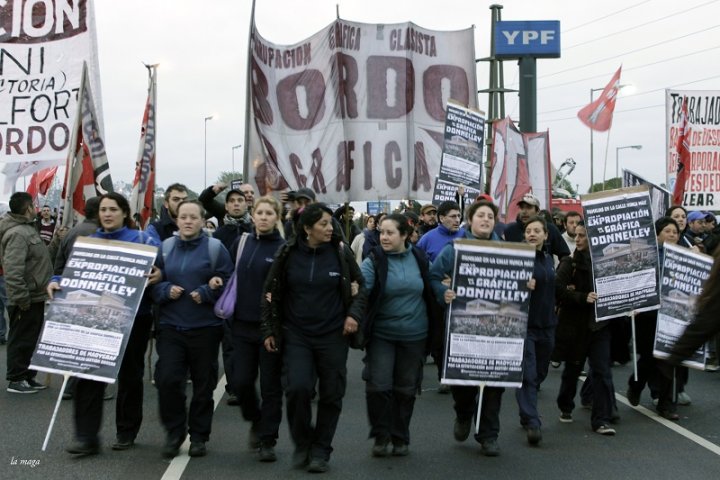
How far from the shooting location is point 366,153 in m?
13.5

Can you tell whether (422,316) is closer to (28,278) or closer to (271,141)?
(28,278)

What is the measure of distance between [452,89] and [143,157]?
5.51 metres

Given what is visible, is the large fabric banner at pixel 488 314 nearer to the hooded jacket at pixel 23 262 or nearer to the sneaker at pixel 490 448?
the sneaker at pixel 490 448

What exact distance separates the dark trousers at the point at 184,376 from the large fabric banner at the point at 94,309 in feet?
1.03

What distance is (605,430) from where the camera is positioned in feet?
24.3

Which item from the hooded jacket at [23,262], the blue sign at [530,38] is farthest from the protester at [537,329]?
the blue sign at [530,38]

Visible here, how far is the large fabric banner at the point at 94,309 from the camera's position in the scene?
6.41 meters

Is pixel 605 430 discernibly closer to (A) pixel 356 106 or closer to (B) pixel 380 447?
(B) pixel 380 447

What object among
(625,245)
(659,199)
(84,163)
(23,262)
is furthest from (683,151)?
(23,262)

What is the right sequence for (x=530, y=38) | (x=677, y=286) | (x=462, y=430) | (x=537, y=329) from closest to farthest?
(x=462, y=430) < (x=537, y=329) < (x=677, y=286) < (x=530, y=38)

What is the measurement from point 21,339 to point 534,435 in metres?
5.06

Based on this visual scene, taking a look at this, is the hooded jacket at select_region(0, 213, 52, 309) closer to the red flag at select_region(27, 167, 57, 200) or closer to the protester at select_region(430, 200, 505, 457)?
the protester at select_region(430, 200, 505, 457)

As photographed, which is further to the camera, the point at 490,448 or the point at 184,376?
the point at 490,448

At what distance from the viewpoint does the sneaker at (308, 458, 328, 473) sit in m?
6.13
